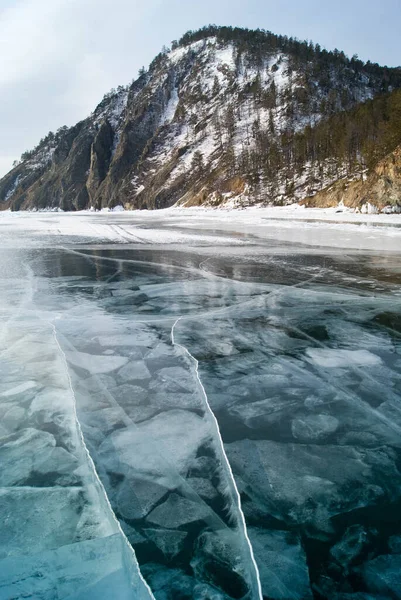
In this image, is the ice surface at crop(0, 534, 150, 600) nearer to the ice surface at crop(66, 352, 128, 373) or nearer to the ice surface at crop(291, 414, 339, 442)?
the ice surface at crop(291, 414, 339, 442)

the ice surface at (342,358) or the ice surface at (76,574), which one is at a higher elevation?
the ice surface at (342,358)

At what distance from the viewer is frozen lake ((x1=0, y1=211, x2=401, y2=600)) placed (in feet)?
4.88

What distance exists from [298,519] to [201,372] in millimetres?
1666

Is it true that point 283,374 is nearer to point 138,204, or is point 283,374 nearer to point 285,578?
point 285,578

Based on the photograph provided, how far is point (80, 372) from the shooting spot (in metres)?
3.29

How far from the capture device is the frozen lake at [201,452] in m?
1.49

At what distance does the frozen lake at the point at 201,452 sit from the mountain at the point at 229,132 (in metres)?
29.0

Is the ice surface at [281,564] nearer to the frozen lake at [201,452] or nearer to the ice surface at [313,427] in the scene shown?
the frozen lake at [201,452]

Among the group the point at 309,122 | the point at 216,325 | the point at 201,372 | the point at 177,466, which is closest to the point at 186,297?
the point at 216,325

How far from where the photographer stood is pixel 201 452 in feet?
7.25

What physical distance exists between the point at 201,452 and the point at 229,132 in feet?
284

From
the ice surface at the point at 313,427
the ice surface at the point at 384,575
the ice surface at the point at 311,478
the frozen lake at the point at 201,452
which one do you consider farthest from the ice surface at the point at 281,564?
the ice surface at the point at 313,427

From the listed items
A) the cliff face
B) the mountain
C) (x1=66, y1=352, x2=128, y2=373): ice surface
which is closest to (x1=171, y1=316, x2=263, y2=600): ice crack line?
(x1=66, y1=352, x2=128, y2=373): ice surface

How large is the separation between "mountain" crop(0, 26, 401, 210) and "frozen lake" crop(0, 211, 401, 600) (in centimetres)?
2899
